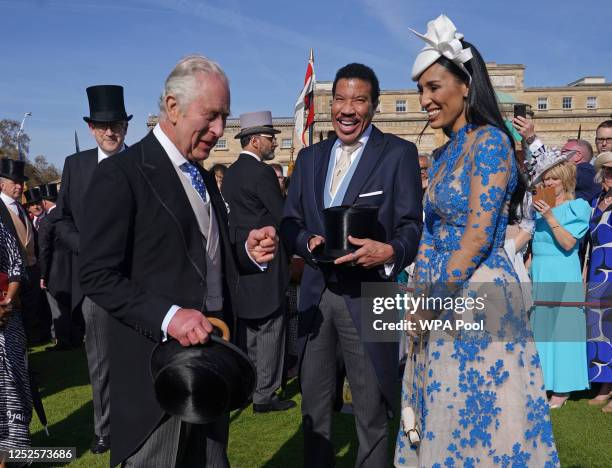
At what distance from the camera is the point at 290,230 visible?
12.5 feet

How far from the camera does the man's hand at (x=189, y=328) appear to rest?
2.20 metres

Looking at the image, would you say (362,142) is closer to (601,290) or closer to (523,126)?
(523,126)

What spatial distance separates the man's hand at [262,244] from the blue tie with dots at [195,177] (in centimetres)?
38

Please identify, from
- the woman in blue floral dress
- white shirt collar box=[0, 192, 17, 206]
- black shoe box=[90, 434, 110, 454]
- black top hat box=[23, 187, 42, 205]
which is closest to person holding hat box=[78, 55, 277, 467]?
the woman in blue floral dress

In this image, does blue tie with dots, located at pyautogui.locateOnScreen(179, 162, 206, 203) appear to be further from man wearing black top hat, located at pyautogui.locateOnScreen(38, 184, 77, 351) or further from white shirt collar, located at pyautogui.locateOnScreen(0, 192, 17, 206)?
white shirt collar, located at pyautogui.locateOnScreen(0, 192, 17, 206)

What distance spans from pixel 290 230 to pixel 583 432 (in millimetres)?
3733

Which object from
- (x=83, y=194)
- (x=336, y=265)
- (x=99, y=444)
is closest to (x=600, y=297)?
(x=336, y=265)

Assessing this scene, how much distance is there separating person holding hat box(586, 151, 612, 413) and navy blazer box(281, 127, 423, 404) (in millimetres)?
3872

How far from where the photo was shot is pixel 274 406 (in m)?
6.32

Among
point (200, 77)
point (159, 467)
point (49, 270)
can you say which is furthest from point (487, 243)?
point (49, 270)

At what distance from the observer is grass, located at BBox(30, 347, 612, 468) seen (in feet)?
15.9

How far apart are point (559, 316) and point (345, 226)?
15.1 ft

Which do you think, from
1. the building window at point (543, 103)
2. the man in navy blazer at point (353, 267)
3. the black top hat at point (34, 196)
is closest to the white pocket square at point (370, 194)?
the man in navy blazer at point (353, 267)

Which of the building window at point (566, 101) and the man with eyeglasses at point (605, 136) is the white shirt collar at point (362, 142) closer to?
the man with eyeglasses at point (605, 136)
